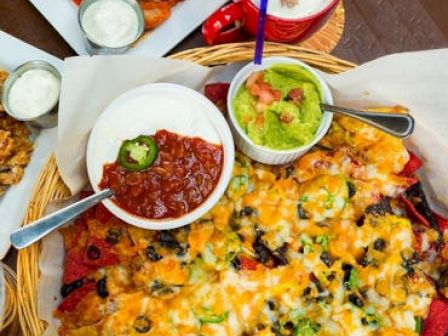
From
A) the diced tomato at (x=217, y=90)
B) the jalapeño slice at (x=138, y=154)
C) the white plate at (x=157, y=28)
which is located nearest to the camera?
the jalapeño slice at (x=138, y=154)

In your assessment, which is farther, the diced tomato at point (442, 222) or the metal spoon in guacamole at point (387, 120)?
the diced tomato at point (442, 222)

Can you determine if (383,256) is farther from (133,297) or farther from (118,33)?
(118,33)

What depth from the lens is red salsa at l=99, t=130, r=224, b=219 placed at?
6.72ft

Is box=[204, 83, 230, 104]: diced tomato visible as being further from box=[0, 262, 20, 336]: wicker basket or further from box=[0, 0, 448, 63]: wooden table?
box=[0, 262, 20, 336]: wicker basket

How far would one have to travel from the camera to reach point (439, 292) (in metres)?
2.12

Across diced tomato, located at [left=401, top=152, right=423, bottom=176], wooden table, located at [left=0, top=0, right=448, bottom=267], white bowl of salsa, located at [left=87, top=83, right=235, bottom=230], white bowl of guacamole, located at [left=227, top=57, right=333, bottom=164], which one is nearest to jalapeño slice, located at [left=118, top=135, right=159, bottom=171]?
white bowl of salsa, located at [left=87, top=83, right=235, bottom=230]

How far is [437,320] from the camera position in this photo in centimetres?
204

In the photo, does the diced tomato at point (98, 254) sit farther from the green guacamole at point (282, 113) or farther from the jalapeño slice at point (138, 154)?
the green guacamole at point (282, 113)

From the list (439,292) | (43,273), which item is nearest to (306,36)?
(439,292)

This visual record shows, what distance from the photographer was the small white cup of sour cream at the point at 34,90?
2398mm

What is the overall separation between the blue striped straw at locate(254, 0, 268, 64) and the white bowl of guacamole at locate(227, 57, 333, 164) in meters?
0.03

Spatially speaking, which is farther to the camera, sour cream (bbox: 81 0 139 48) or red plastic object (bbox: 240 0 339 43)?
sour cream (bbox: 81 0 139 48)

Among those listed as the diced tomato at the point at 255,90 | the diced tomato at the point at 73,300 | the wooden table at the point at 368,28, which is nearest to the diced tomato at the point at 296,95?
the diced tomato at the point at 255,90

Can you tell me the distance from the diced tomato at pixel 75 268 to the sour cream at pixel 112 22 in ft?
2.73
